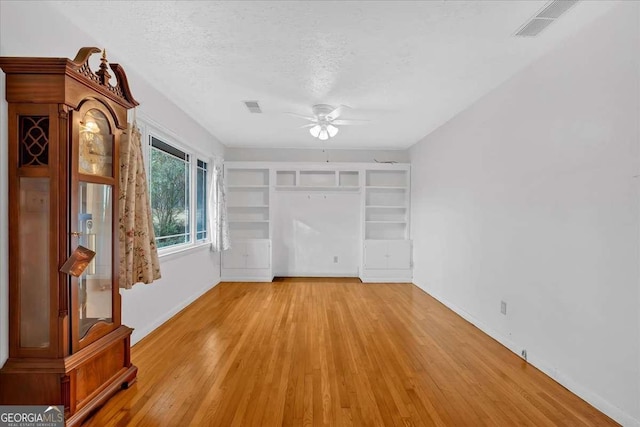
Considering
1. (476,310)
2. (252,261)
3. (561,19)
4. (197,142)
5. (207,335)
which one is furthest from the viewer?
(252,261)

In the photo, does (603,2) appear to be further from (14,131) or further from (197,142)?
(197,142)

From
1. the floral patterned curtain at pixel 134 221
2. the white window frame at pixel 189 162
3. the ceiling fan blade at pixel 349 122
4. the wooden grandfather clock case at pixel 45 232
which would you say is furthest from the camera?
the ceiling fan blade at pixel 349 122

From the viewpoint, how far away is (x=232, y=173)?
249 inches

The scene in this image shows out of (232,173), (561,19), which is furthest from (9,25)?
(232,173)

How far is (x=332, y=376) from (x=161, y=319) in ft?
7.32

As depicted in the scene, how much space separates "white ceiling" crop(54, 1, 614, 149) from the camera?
6.93ft

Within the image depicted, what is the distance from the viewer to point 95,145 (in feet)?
6.82

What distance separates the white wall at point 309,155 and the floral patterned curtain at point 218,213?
0.77m

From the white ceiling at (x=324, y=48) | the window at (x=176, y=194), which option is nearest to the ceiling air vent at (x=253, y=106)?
the white ceiling at (x=324, y=48)

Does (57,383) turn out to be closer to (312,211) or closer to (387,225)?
(312,211)

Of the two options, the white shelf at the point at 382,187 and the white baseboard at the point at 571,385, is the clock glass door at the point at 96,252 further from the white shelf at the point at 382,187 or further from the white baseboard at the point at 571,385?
the white shelf at the point at 382,187

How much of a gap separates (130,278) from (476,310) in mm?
3560

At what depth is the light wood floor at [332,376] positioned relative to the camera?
2.01 metres

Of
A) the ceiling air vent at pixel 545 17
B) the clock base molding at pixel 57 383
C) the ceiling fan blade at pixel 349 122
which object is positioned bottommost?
the clock base molding at pixel 57 383
